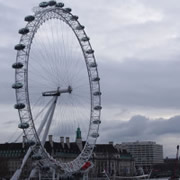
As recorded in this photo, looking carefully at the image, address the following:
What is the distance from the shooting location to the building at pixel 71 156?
9149 cm

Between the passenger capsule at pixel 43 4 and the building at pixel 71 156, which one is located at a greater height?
the passenger capsule at pixel 43 4

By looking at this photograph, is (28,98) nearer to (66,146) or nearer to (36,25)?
(36,25)

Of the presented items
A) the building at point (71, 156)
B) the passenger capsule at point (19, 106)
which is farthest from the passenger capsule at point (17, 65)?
the building at point (71, 156)

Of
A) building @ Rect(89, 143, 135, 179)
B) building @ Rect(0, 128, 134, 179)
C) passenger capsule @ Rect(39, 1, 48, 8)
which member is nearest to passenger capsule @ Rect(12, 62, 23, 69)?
passenger capsule @ Rect(39, 1, 48, 8)

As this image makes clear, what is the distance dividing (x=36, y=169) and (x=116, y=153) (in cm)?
8754

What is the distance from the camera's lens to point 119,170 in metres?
132

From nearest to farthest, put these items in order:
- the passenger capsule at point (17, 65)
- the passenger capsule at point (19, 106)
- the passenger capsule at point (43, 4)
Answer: the passenger capsule at point (19, 106) → the passenger capsule at point (17, 65) → the passenger capsule at point (43, 4)

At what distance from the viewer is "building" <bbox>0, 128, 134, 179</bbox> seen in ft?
300

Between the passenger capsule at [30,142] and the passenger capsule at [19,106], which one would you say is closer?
the passenger capsule at [19,106]

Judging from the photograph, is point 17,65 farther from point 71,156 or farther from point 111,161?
point 111,161

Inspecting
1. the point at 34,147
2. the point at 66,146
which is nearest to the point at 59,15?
the point at 34,147

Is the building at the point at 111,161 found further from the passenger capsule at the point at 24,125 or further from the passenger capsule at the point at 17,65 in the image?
the passenger capsule at the point at 17,65

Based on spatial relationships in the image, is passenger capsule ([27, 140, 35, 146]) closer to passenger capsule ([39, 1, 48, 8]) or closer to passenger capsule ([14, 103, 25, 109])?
passenger capsule ([14, 103, 25, 109])

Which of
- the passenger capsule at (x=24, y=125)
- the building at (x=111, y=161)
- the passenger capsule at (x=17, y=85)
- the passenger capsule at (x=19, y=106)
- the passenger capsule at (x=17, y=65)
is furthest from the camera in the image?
the building at (x=111, y=161)
